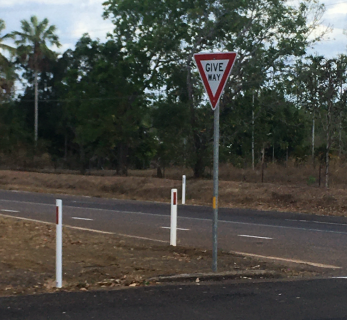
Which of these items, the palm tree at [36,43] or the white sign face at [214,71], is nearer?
the white sign face at [214,71]

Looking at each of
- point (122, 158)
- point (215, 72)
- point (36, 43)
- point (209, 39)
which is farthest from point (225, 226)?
point (36, 43)

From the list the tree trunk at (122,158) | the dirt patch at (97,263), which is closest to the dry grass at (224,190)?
the tree trunk at (122,158)

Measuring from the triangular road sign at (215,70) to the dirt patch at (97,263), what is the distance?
2598 millimetres

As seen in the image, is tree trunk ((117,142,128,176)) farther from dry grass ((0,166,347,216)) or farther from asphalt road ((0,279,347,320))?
asphalt road ((0,279,347,320))

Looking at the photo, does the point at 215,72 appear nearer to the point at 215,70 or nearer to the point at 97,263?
the point at 215,70

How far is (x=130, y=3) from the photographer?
1289 inches

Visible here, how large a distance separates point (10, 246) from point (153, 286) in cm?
358

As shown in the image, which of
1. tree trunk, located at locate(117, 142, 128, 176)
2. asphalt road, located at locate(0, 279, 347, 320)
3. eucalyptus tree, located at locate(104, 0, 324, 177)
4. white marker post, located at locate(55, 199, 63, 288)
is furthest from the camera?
tree trunk, located at locate(117, 142, 128, 176)

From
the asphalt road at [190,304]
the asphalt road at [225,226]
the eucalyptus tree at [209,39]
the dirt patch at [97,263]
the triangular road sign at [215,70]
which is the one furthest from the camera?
A: the eucalyptus tree at [209,39]

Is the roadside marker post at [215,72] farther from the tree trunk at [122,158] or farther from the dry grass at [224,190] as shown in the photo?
the tree trunk at [122,158]

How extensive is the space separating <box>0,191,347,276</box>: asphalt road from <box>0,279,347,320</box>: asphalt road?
2185 mm

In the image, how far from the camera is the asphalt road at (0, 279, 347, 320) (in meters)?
6.24

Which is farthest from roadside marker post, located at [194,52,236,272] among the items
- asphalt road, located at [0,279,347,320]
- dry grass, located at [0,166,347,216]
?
dry grass, located at [0,166,347,216]

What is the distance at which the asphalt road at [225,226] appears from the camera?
458 inches
